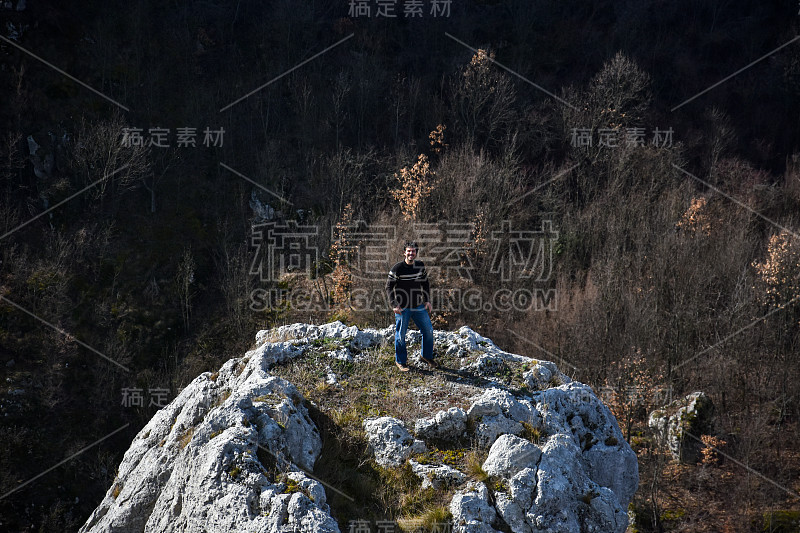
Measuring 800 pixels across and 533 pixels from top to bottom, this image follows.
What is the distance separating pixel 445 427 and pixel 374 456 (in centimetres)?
108

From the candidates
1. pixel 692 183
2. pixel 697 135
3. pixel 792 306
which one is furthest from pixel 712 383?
pixel 697 135

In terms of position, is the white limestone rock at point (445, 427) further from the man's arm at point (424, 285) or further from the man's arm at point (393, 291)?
the man's arm at point (424, 285)

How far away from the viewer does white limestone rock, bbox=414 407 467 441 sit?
8570mm

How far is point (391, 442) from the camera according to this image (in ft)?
27.4

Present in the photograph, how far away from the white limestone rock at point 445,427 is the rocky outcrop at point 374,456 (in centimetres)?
1

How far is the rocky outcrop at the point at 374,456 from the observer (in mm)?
7047

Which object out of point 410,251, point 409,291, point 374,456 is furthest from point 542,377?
point 374,456

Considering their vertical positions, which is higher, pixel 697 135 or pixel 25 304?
pixel 697 135

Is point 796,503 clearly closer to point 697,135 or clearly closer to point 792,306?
point 792,306

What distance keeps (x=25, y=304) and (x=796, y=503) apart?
3252 cm

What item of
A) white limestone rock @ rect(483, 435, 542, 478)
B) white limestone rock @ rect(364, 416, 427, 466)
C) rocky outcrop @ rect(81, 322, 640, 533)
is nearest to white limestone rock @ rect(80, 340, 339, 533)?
rocky outcrop @ rect(81, 322, 640, 533)

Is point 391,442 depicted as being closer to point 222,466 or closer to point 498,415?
point 498,415

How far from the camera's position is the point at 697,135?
3825 cm

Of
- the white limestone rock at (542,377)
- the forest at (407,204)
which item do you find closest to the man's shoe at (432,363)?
the white limestone rock at (542,377)
